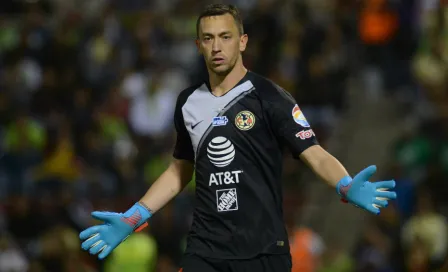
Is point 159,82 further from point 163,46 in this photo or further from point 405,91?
point 405,91

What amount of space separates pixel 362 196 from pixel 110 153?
752 cm

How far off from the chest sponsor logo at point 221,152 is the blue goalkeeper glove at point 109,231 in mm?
594

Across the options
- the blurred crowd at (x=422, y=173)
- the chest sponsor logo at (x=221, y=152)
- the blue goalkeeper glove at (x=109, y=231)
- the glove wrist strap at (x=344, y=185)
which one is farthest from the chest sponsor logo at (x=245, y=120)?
the blurred crowd at (x=422, y=173)

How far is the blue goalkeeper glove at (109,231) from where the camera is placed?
5535 millimetres

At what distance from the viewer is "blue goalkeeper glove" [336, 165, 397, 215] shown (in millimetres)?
5012

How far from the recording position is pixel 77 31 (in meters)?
14.1

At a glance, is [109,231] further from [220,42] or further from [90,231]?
[220,42]

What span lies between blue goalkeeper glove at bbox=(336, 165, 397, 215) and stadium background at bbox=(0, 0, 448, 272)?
17.4ft

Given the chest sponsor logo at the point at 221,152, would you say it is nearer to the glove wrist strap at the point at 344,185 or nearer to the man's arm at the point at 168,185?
the man's arm at the point at 168,185

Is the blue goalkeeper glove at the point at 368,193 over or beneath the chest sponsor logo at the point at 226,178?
beneath

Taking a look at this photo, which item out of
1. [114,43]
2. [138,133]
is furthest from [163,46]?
[138,133]

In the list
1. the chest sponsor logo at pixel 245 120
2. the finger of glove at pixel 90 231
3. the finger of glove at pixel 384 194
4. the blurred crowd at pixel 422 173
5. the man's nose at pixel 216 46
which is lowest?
the blurred crowd at pixel 422 173

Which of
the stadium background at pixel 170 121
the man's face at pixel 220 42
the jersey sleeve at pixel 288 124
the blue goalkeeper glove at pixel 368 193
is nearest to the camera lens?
the blue goalkeeper glove at pixel 368 193

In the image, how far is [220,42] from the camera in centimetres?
539
